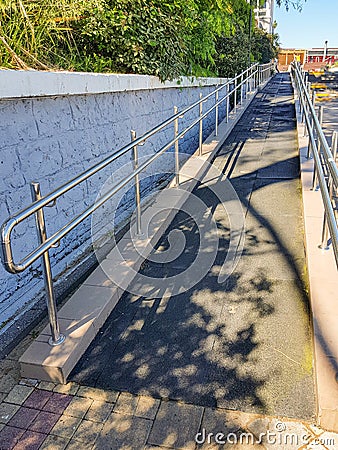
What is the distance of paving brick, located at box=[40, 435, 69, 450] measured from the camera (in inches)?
74.0

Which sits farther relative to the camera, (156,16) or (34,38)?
(156,16)

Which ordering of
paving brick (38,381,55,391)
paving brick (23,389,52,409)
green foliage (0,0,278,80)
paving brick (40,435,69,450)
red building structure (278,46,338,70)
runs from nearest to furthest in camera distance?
paving brick (40,435,69,450)
paving brick (23,389,52,409)
paving brick (38,381,55,391)
green foliage (0,0,278,80)
red building structure (278,46,338,70)

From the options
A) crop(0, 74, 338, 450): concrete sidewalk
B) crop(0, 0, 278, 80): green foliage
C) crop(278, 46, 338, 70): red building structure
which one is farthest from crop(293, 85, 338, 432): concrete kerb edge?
crop(278, 46, 338, 70): red building structure

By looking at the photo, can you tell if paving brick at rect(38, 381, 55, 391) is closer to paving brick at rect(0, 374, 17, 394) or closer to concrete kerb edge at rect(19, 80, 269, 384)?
concrete kerb edge at rect(19, 80, 269, 384)

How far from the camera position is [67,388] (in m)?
2.22

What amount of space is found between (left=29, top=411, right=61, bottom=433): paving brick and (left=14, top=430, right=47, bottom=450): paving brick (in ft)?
0.08

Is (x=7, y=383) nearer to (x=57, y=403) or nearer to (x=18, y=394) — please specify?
(x=18, y=394)

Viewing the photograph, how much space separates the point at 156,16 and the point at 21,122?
9.86 ft

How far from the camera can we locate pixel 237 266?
10.9ft

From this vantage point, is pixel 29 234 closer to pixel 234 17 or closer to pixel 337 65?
pixel 234 17

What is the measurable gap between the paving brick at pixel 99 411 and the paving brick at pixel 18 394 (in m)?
0.36

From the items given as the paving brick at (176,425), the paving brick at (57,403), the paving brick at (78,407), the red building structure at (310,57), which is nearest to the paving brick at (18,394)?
the paving brick at (57,403)

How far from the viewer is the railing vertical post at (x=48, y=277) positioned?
83.9 inches

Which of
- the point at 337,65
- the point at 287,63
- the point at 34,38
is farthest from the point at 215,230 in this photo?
the point at 287,63
